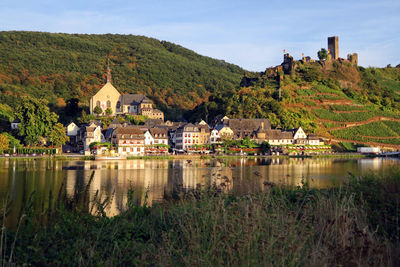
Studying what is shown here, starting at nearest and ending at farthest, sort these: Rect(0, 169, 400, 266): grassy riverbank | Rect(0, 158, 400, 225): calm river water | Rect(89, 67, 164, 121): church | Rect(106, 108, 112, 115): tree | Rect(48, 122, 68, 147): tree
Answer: Rect(0, 169, 400, 266): grassy riverbank
Rect(0, 158, 400, 225): calm river water
Rect(48, 122, 68, 147): tree
Rect(106, 108, 112, 115): tree
Rect(89, 67, 164, 121): church

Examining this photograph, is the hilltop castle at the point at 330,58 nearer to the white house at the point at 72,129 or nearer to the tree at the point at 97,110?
the tree at the point at 97,110

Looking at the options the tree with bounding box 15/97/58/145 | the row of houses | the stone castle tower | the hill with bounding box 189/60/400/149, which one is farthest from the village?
the stone castle tower

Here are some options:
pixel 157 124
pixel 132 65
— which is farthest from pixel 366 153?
pixel 132 65

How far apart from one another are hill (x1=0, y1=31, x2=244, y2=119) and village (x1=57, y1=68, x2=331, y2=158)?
22.7 metres

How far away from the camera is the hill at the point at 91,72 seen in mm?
121125

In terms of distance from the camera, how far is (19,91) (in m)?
110

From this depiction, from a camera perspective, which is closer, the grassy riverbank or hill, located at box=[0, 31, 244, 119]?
the grassy riverbank

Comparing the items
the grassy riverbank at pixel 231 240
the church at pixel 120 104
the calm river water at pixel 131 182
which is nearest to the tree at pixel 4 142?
the calm river water at pixel 131 182

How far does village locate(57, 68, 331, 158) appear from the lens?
79.5 meters

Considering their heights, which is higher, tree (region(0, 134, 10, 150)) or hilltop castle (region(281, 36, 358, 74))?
hilltop castle (region(281, 36, 358, 74))

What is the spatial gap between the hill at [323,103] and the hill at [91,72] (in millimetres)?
21969

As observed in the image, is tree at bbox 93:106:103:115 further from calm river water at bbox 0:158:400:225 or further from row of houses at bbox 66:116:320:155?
calm river water at bbox 0:158:400:225

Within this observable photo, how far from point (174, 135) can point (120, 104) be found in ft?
67.9

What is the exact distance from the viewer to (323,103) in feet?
362
